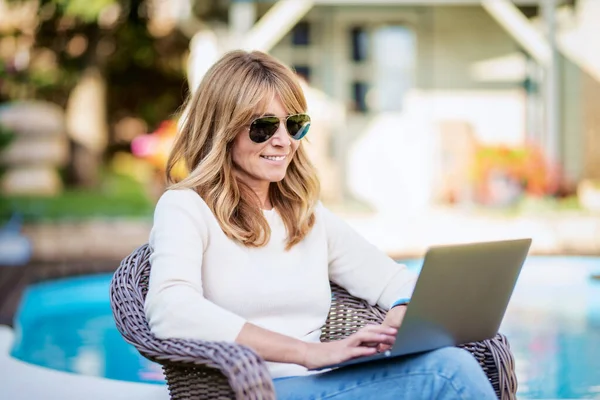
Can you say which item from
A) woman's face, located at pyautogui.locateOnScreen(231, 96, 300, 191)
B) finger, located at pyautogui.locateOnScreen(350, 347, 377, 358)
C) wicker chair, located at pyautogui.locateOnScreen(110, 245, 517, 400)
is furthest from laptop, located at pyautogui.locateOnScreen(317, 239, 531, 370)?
woman's face, located at pyautogui.locateOnScreen(231, 96, 300, 191)

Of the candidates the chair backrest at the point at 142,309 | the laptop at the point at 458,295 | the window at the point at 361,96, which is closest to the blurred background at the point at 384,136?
the window at the point at 361,96

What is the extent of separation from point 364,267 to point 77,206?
8.95 m

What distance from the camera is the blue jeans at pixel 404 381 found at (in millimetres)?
1986

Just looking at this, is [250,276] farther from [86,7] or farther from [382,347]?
[86,7]

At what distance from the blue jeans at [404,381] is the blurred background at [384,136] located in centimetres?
386

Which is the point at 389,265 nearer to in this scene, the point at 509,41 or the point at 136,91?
the point at 509,41

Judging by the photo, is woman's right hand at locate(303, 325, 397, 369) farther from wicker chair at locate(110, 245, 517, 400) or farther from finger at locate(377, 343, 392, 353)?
wicker chair at locate(110, 245, 517, 400)

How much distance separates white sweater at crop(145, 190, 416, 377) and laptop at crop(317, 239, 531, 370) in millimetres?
265

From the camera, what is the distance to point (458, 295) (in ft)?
6.69

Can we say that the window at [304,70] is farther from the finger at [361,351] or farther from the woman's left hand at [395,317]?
the finger at [361,351]

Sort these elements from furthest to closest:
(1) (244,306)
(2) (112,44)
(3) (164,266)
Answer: (2) (112,44), (1) (244,306), (3) (164,266)

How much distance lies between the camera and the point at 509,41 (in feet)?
37.2

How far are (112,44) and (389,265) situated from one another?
42.5 ft

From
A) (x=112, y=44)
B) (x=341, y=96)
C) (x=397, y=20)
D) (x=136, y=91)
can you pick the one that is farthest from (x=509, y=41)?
(x=136, y=91)
